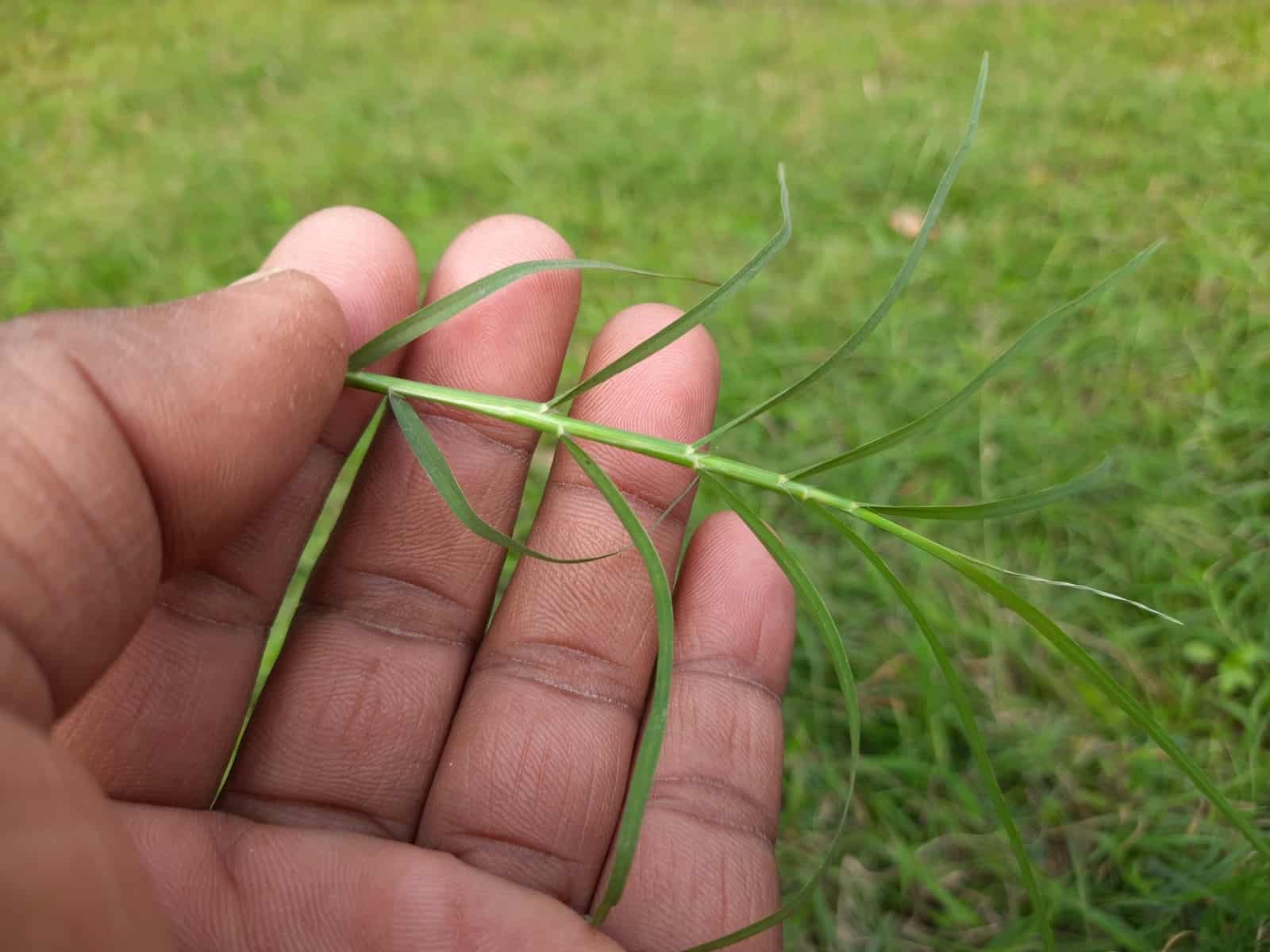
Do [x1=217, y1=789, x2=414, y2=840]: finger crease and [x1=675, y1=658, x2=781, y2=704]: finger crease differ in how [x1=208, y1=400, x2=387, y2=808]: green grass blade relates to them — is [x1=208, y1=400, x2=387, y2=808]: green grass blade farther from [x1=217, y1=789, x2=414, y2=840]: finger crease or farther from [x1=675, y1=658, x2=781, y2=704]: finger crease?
[x1=675, y1=658, x2=781, y2=704]: finger crease

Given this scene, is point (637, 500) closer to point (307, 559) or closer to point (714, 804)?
point (714, 804)

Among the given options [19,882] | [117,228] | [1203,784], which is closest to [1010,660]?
[1203,784]

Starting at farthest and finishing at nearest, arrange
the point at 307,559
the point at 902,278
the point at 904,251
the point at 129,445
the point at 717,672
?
the point at 904,251 → the point at 307,559 → the point at 717,672 → the point at 902,278 → the point at 129,445

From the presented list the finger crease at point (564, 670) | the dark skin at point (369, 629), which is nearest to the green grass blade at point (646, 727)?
the dark skin at point (369, 629)

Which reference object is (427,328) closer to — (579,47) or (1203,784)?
(1203,784)

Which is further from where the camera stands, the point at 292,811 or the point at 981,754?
the point at 292,811

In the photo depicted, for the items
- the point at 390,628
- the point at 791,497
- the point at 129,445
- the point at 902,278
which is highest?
the point at 902,278

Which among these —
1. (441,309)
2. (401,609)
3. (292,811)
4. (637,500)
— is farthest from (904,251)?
(292,811)
